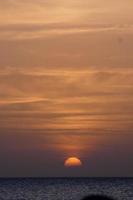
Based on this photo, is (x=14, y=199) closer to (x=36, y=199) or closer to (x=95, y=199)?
(x=36, y=199)

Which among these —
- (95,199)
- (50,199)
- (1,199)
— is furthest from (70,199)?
(95,199)

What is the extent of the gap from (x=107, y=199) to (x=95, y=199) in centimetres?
24

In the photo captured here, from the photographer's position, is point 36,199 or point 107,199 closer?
point 107,199

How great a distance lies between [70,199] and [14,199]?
10445 mm

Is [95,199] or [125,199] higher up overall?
[125,199]

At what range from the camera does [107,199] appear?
45.0 feet

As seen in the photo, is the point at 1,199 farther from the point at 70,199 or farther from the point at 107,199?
the point at 107,199

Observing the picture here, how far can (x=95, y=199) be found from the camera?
13781mm

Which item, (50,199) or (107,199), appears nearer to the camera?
(107,199)

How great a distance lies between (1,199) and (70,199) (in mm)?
13265

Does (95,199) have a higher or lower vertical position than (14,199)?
lower

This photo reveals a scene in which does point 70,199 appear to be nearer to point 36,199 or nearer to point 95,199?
point 36,199

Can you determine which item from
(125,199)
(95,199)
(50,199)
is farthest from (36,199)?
(95,199)

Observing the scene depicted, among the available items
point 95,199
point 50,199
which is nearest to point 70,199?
point 50,199
